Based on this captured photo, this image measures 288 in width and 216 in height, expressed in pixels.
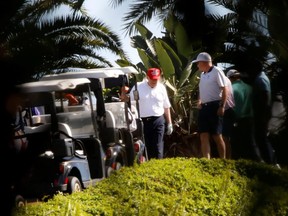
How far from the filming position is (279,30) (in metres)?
0.85

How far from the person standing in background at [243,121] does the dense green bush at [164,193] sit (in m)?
0.79

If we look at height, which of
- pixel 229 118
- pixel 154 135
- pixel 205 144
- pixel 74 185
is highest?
pixel 229 118

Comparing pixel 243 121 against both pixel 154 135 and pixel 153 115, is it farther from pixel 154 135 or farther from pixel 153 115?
pixel 153 115

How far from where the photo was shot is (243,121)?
99 centimetres

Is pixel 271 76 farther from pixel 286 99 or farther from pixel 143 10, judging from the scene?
pixel 143 10

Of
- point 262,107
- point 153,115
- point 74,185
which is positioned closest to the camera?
point 262,107

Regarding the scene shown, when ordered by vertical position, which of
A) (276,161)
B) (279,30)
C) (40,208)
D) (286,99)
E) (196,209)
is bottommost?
(196,209)

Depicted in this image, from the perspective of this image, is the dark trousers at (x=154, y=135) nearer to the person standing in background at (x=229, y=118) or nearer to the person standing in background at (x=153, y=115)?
the person standing in background at (x=153, y=115)

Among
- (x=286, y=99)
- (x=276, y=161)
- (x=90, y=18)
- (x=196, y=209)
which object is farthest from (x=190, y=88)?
(x=196, y=209)

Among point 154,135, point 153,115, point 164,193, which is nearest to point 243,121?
point 164,193

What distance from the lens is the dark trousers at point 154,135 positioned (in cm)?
356

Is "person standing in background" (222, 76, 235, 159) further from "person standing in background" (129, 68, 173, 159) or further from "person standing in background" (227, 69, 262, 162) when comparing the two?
"person standing in background" (129, 68, 173, 159)

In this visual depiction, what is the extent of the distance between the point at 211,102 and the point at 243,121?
34 centimetres

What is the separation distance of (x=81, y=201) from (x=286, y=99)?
6.04 ft
